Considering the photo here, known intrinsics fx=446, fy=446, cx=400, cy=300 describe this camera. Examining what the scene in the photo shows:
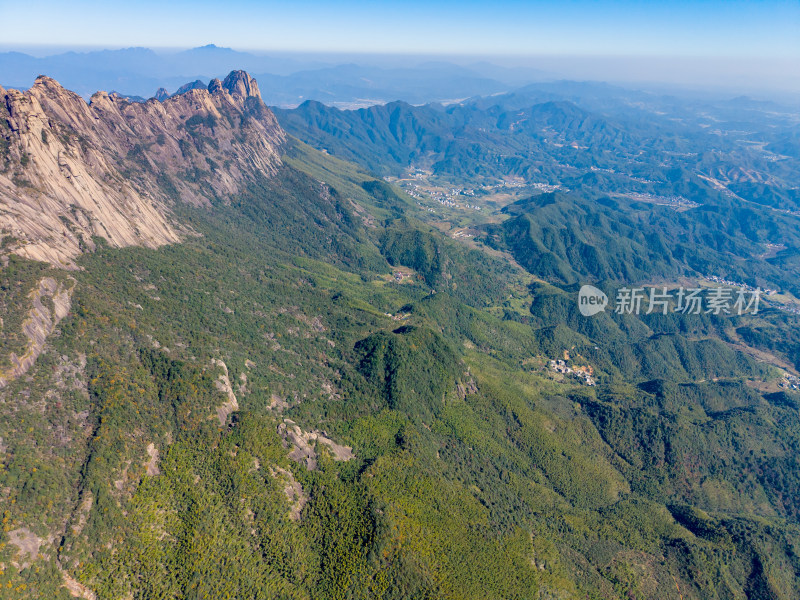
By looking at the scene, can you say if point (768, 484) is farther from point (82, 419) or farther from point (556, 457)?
point (82, 419)

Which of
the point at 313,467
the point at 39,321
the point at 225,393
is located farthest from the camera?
the point at 225,393

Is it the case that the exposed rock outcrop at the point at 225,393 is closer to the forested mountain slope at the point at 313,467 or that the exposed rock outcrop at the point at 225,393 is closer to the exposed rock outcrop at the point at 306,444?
the forested mountain slope at the point at 313,467

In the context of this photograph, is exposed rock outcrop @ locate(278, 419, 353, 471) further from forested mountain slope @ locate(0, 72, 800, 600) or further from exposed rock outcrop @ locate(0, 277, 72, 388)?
exposed rock outcrop @ locate(0, 277, 72, 388)

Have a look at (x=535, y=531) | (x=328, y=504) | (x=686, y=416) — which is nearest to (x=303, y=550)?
(x=328, y=504)

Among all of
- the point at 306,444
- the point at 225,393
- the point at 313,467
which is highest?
the point at 225,393

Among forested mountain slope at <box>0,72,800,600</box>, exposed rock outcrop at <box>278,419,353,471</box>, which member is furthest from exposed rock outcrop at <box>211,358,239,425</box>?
exposed rock outcrop at <box>278,419,353,471</box>

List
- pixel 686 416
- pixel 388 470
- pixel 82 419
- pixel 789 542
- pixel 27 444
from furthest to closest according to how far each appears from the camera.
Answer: pixel 686 416, pixel 789 542, pixel 388 470, pixel 82 419, pixel 27 444

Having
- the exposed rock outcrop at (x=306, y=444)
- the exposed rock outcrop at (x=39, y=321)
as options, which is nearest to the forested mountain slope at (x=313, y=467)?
the exposed rock outcrop at (x=39, y=321)

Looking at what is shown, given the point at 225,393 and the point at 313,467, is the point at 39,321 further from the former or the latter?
the point at 313,467

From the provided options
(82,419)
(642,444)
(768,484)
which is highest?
(82,419)

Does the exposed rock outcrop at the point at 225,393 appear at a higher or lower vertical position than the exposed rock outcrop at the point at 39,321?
lower

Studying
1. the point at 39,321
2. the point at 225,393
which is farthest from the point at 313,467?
the point at 39,321
